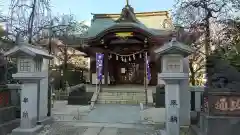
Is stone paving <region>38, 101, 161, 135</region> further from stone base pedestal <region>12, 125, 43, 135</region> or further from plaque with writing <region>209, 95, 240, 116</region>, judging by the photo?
plaque with writing <region>209, 95, 240, 116</region>

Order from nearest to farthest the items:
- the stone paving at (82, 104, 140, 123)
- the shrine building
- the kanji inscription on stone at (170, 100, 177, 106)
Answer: the kanji inscription on stone at (170, 100, 177, 106)
the stone paving at (82, 104, 140, 123)
the shrine building

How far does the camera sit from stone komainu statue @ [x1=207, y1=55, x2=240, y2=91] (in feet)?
25.0

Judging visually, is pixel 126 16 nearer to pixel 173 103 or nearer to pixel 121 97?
pixel 121 97

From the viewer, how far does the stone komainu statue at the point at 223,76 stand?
762cm

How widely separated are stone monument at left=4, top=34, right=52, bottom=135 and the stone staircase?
8.21m

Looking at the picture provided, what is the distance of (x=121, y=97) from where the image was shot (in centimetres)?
1797

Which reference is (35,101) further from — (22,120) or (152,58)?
(152,58)

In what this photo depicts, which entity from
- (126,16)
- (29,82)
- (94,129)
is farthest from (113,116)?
(126,16)

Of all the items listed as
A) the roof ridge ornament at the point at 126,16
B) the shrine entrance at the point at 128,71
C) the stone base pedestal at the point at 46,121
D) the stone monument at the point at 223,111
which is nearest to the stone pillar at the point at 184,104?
the stone monument at the point at 223,111

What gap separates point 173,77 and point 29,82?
4850mm

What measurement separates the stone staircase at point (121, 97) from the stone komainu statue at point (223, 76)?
359 inches

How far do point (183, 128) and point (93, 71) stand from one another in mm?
15686

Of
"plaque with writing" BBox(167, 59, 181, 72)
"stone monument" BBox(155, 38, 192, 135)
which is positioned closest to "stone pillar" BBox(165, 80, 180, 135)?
"stone monument" BBox(155, 38, 192, 135)

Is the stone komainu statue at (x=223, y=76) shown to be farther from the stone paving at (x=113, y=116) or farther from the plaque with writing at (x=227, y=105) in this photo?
the stone paving at (x=113, y=116)
